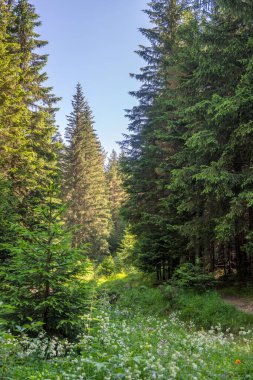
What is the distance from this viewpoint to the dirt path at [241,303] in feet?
30.7

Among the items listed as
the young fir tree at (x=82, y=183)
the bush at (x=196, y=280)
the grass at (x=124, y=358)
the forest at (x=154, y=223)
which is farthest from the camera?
the young fir tree at (x=82, y=183)

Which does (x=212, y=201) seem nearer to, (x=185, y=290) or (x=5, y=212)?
(x=185, y=290)

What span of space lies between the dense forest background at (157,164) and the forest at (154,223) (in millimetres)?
56

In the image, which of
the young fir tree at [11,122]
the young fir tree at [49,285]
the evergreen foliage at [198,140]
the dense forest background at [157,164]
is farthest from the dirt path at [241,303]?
the young fir tree at [11,122]

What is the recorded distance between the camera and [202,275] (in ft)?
36.4

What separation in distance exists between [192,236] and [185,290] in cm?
251

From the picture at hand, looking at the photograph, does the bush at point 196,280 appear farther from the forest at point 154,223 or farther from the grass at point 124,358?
the grass at point 124,358

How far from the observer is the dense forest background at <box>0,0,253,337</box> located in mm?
5684

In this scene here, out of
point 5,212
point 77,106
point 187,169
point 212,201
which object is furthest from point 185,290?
point 77,106

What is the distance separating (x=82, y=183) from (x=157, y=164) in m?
17.9

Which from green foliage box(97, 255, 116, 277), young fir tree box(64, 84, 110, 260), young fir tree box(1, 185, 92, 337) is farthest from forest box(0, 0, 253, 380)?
young fir tree box(64, 84, 110, 260)

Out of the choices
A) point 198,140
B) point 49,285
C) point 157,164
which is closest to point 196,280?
point 198,140

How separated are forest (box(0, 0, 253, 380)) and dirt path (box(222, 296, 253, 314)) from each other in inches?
3.2

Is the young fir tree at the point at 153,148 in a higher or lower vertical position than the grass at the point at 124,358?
higher
